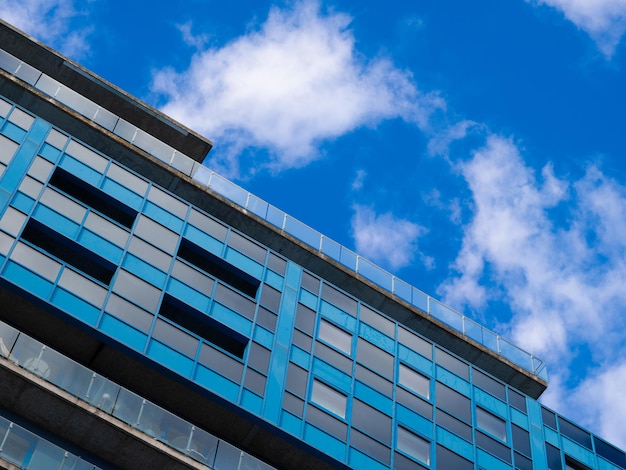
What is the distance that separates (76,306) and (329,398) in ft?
27.2

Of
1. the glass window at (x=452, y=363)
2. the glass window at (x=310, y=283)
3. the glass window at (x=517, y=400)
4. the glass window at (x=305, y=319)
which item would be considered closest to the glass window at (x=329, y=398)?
the glass window at (x=305, y=319)

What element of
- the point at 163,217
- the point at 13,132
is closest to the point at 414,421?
the point at 163,217

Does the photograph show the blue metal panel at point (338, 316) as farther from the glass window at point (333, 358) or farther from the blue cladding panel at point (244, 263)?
the blue cladding panel at point (244, 263)

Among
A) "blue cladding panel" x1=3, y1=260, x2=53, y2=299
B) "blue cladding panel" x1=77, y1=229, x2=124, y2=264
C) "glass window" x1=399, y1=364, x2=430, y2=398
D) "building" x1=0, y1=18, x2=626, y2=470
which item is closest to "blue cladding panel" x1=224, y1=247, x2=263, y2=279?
"building" x1=0, y1=18, x2=626, y2=470

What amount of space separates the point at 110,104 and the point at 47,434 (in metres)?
→ 19.6

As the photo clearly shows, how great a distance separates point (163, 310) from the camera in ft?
102

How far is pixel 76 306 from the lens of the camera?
28.4 m

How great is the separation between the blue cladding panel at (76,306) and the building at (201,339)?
6 centimetres

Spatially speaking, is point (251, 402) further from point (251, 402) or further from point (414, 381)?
point (414, 381)

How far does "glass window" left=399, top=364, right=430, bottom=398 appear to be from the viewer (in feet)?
111

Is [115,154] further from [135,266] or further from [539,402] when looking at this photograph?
[539,402]

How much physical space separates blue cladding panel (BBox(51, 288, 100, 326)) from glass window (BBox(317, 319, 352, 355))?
8118mm

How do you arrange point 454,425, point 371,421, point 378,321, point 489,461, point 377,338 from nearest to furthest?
1. point 371,421
2. point 489,461
3. point 454,425
4. point 377,338
5. point 378,321

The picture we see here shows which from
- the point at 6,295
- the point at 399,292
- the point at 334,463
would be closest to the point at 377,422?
A: the point at 334,463
